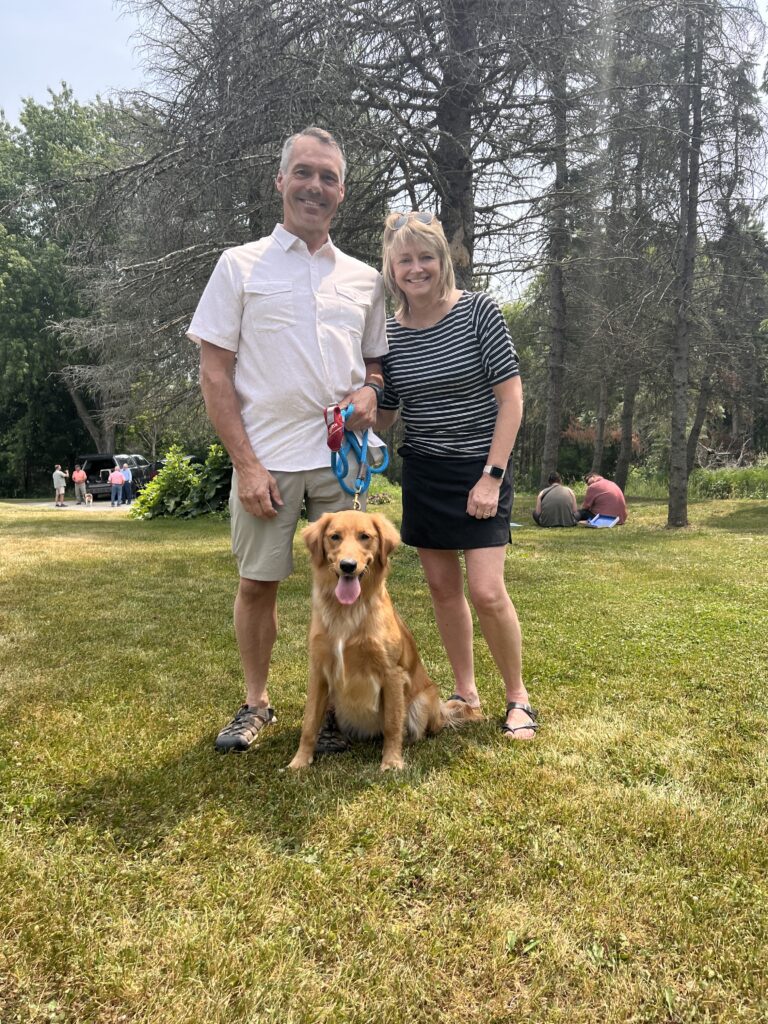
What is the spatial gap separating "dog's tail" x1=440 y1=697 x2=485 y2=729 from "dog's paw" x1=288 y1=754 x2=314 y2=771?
2.50 ft

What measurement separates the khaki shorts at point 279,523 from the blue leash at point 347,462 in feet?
0.10

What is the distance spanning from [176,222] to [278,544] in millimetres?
5941

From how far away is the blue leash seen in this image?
284 cm

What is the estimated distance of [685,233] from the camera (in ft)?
36.5

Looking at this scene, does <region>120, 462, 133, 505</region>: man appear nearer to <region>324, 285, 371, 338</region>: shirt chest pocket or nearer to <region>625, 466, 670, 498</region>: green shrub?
<region>625, 466, 670, 498</region>: green shrub

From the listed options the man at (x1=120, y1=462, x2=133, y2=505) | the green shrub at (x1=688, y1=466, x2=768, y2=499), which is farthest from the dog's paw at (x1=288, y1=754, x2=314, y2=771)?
the man at (x1=120, y1=462, x2=133, y2=505)

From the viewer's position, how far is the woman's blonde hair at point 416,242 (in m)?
2.84

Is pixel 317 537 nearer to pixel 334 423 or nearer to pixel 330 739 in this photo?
pixel 334 423

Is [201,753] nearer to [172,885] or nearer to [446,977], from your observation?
[172,885]

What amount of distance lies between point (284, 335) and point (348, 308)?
0.33 m

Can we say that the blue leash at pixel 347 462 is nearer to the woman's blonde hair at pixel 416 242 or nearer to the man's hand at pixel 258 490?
the man's hand at pixel 258 490

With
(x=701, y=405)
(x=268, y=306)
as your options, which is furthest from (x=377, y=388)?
(x=701, y=405)

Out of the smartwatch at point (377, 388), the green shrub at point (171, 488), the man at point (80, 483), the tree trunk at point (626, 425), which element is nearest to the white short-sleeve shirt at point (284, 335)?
the smartwatch at point (377, 388)

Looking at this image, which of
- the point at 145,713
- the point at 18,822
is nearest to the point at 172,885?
the point at 18,822
